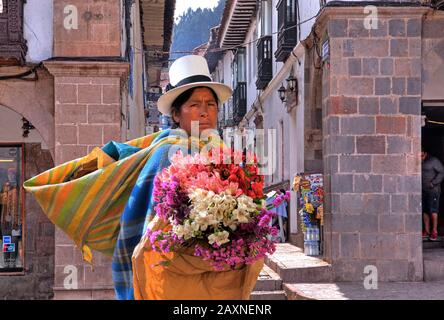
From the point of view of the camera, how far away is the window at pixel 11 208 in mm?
12508

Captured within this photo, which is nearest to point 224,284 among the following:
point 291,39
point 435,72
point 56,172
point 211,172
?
point 211,172

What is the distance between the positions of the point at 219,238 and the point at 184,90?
109 cm

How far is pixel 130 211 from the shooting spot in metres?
4.14

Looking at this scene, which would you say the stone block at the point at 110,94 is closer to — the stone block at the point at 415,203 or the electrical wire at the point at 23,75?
the electrical wire at the point at 23,75

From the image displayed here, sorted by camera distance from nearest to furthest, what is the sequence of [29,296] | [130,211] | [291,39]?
[130,211] < [29,296] < [291,39]

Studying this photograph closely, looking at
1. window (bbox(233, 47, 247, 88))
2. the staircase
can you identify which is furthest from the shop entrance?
window (bbox(233, 47, 247, 88))

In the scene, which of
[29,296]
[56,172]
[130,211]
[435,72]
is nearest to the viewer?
[130,211]

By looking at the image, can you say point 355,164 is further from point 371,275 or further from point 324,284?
point 324,284

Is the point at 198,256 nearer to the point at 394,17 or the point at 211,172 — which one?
the point at 211,172

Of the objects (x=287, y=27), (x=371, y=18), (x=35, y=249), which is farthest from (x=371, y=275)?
(x=287, y=27)

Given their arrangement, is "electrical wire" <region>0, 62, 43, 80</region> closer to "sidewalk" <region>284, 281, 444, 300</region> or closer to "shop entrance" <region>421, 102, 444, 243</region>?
"sidewalk" <region>284, 281, 444, 300</region>

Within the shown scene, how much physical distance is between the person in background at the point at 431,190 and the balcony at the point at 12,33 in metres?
6.58

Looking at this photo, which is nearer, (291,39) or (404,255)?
(404,255)

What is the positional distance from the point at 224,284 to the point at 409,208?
26.4 feet
